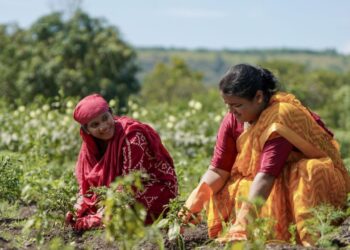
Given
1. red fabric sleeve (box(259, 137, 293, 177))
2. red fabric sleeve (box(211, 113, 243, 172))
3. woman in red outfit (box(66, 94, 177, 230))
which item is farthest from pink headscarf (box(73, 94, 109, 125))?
red fabric sleeve (box(259, 137, 293, 177))

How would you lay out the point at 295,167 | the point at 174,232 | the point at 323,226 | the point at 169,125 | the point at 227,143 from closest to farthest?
the point at 323,226 < the point at 174,232 < the point at 295,167 < the point at 227,143 < the point at 169,125

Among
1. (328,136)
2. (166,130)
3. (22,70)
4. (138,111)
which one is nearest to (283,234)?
(328,136)

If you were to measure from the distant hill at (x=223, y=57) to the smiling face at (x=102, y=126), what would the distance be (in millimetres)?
157102

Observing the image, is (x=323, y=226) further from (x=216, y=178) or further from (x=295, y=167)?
(x=216, y=178)

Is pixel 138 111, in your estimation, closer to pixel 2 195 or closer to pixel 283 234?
pixel 2 195

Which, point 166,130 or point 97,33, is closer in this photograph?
point 166,130

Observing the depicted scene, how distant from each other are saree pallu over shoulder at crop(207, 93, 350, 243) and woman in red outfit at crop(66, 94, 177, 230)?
0.67 meters

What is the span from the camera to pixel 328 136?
4.32 m

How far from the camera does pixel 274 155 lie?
4.04 meters

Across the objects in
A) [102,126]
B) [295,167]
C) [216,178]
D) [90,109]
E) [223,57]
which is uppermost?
[90,109]

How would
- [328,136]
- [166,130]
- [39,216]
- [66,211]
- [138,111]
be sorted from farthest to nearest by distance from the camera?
[138,111] < [166,130] < [66,211] < [328,136] < [39,216]

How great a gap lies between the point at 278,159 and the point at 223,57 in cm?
18001

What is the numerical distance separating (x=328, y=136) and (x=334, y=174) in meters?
0.26

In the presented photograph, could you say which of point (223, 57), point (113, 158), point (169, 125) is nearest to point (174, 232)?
point (113, 158)
